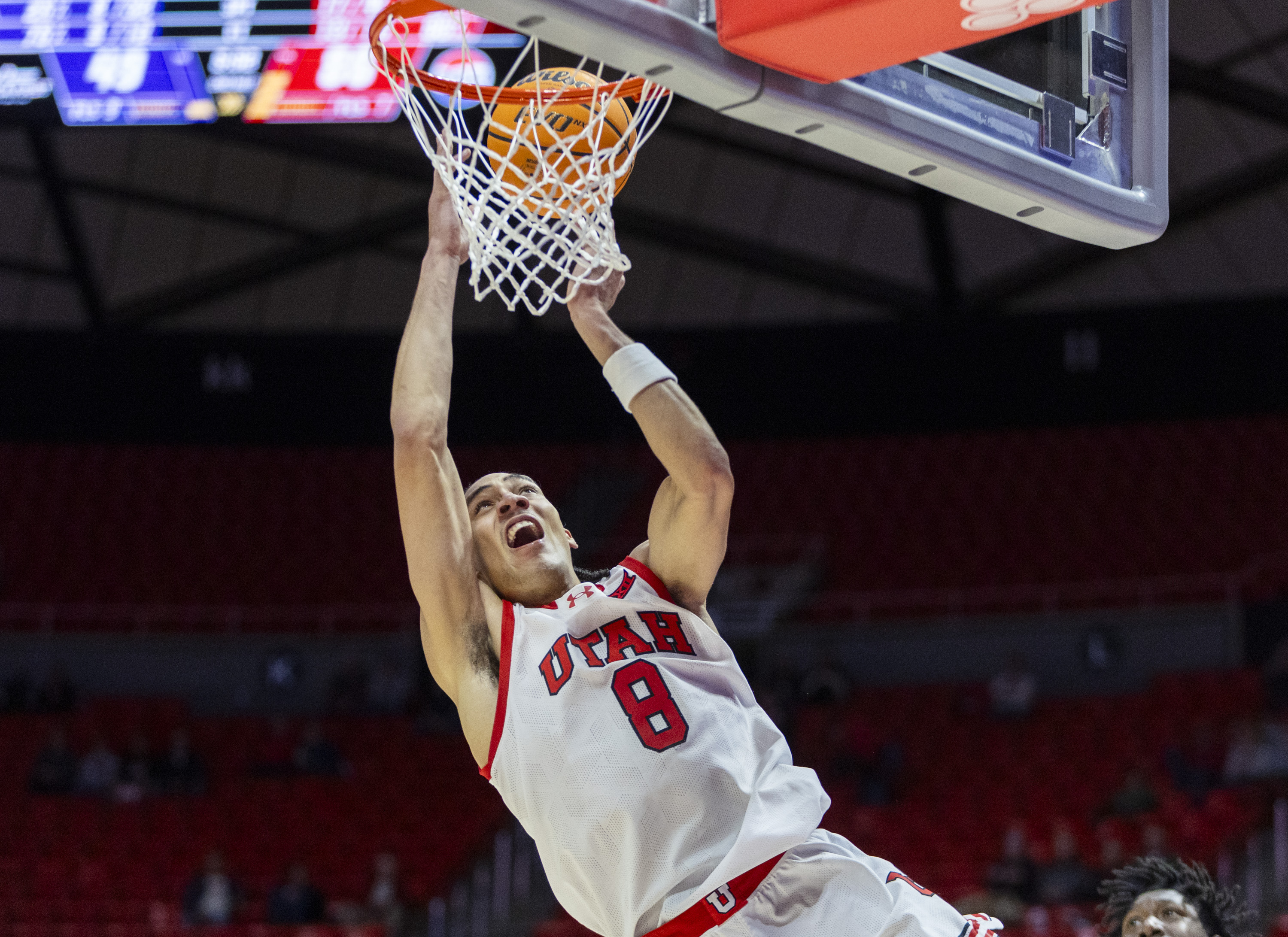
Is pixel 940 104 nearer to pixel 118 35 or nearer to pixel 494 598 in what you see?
pixel 494 598

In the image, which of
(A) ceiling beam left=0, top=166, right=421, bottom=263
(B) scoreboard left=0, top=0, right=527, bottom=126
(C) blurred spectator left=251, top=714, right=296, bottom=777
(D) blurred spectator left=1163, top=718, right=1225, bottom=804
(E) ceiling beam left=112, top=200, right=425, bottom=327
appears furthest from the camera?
(E) ceiling beam left=112, top=200, right=425, bottom=327

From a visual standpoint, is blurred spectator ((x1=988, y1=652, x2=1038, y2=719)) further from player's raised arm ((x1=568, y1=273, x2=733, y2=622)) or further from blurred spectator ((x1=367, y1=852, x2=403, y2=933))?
player's raised arm ((x1=568, y1=273, x2=733, y2=622))

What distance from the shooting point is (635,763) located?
2738mm

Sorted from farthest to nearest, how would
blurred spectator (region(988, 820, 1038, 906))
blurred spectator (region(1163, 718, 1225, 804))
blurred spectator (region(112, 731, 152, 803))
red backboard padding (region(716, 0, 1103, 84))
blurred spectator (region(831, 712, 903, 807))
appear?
blurred spectator (region(112, 731, 152, 803)) → blurred spectator (region(831, 712, 903, 807)) → blurred spectator (region(1163, 718, 1225, 804)) → blurred spectator (region(988, 820, 1038, 906)) → red backboard padding (region(716, 0, 1103, 84))

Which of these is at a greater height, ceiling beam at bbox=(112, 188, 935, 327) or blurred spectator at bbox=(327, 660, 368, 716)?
ceiling beam at bbox=(112, 188, 935, 327)

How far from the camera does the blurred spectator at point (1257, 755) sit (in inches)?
405

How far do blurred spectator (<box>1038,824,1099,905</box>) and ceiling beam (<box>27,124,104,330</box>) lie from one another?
428 inches

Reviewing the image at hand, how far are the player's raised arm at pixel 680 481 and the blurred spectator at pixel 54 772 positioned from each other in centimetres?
1080

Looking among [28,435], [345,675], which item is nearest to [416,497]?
[345,675]

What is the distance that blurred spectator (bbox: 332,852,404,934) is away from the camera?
10.3m

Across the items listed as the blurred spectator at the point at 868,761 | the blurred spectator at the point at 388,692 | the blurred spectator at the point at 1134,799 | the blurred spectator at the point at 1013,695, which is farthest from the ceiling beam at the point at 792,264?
the blurred spectator at the point at 1134,799

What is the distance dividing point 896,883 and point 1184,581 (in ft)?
39.1

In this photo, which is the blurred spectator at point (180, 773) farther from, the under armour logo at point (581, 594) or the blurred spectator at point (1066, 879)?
the under armour logo at point (581, 594)

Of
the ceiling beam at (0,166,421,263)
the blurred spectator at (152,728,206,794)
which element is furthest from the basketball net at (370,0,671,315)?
the ceiling beam at (0,166,421,263)
